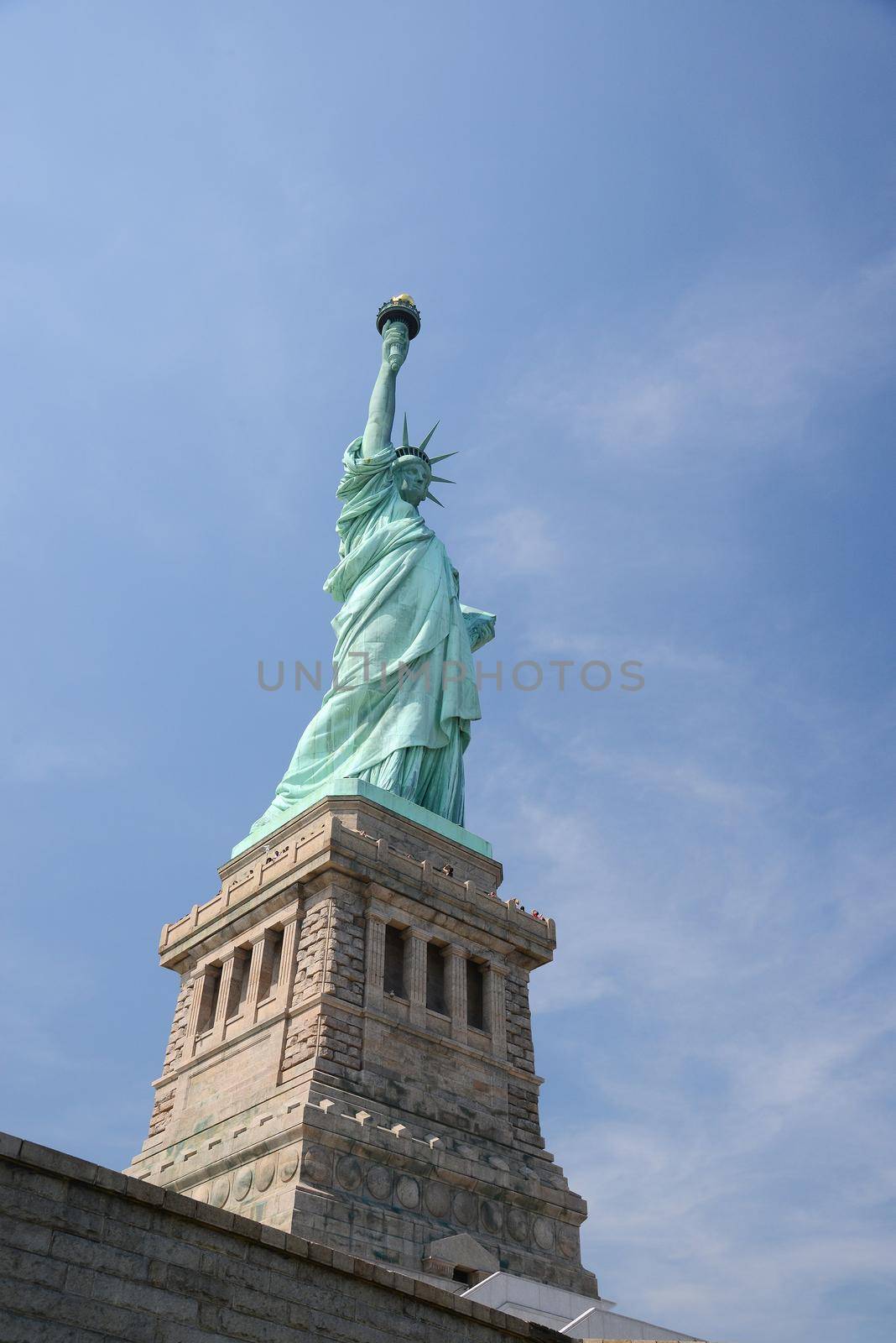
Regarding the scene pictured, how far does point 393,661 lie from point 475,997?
26.0 ft

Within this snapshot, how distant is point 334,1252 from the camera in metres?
11.4

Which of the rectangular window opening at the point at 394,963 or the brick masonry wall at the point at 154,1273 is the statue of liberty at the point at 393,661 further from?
the brick masonry wall at the point at 154,1273

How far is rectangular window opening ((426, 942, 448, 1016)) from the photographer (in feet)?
80.7

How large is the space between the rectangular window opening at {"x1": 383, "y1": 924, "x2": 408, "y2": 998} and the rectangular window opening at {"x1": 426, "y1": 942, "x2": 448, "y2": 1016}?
0.57m

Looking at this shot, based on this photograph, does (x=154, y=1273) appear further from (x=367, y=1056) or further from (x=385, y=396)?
(x=385, y=396)

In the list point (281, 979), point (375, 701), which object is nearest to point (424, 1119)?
point (281, 979)

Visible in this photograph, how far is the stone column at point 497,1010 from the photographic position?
81.4 feet

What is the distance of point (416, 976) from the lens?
79.0ft

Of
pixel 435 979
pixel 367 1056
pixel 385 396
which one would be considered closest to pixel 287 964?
pixel 367 1056

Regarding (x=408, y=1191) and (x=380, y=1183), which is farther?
(x=408, y=1191)

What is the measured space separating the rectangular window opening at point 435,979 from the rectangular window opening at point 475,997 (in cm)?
56

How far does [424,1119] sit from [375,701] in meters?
9.86

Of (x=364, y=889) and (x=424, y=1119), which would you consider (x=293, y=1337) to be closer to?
(x=424, y=1119)

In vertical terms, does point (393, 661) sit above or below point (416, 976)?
above
